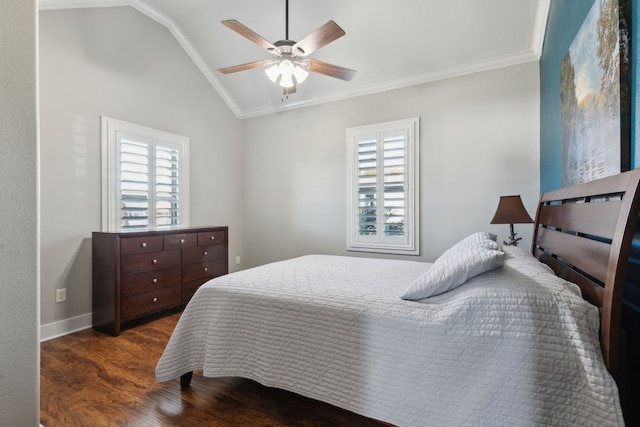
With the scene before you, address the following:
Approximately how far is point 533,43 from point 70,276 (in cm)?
499

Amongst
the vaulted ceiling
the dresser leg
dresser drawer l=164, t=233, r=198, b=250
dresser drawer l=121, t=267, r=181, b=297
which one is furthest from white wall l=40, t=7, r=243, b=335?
the dresser leg

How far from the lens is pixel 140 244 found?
9.62 ft

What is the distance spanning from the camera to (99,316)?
9.56ft

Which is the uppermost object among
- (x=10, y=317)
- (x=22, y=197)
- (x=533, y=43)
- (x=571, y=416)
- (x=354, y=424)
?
(x=533, y=43)

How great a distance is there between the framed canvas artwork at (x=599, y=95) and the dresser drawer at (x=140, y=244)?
341 centimetres

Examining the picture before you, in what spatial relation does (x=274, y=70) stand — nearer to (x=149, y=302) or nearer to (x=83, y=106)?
(x=83, y=106)

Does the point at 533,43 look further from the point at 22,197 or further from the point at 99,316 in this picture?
the point at 99,316

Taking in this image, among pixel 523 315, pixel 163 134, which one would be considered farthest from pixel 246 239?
pixel 523 315

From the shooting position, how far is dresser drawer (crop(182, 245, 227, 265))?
11.2 ft

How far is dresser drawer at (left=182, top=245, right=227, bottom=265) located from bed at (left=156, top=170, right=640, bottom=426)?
5.63 ft

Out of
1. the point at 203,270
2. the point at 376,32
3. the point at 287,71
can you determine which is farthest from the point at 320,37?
the point at 203,270

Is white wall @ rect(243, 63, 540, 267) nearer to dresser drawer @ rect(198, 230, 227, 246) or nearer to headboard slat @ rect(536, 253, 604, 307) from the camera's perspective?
dresser drawer @ rect(198, 230, 227, 246)

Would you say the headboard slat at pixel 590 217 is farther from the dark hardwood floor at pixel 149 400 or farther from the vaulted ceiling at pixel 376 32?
the vaulted ceiling at pixel 376 32

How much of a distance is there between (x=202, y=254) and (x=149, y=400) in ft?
6.35
